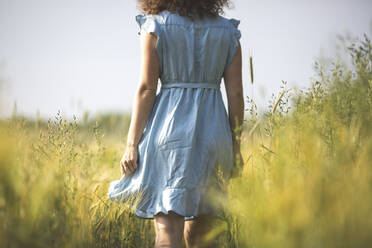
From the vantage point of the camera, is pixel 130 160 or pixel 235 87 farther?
pixel 235 87

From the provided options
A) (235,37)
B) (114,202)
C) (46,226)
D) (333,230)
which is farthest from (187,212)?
(235,37)

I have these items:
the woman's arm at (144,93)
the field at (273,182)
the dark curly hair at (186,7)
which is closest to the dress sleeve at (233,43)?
the dark curly hair at (186,7)

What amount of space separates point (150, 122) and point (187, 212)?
1.83ft

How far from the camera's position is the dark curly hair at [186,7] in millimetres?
2102

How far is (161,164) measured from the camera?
207 cm

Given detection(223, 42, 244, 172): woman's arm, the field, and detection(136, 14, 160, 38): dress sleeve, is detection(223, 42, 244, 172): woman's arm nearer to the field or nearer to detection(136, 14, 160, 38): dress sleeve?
the field

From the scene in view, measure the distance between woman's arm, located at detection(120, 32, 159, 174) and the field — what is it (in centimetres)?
28

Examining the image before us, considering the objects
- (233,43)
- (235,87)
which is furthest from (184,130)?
(233,43)

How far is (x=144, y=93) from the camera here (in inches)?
81.7

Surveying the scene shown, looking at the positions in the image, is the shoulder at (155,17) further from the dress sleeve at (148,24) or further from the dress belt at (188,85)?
the dress belt at (188,85)

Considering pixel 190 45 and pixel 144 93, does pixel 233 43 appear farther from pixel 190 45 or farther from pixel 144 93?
pixel 144 93

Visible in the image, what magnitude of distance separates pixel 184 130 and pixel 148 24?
646 millimetres

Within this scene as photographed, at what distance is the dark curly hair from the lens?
210cm

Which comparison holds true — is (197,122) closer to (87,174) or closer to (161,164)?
(161,164)
